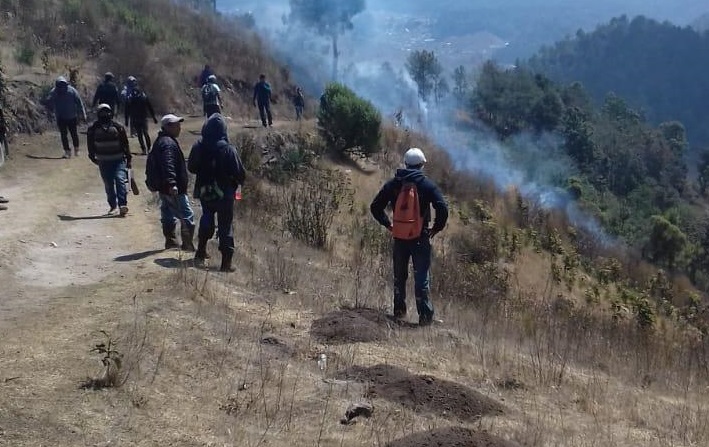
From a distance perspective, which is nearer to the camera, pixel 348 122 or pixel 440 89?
pixel 348 122

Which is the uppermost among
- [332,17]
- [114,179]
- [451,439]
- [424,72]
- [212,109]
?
[332,17]

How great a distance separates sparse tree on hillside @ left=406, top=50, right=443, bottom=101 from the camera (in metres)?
70.1

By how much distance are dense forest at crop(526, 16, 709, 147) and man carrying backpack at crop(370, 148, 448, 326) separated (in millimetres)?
116975

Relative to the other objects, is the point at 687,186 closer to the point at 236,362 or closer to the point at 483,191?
the point at 483,191

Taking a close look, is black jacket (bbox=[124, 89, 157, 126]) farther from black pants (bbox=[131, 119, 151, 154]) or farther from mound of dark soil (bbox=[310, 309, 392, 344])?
mound of dark soil (bbox=[310, 309, 392, 344])

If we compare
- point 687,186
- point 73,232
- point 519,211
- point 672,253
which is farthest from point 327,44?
point 73,232

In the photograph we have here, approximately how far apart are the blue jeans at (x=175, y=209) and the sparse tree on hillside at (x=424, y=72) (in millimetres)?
62904

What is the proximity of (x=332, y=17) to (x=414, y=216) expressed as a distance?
2488 inches

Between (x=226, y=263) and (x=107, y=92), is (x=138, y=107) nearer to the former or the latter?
(x=107, y=92)

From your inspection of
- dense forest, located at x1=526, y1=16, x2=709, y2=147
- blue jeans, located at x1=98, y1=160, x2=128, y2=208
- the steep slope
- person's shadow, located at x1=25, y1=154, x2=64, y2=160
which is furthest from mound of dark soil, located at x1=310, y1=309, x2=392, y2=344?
dense forest, located at x1=526, y1=16, x2=709, y2=147

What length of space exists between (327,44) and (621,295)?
5525 cm

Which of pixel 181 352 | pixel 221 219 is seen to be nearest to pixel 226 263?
pixel 221 219

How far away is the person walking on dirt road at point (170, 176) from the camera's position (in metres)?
7.90

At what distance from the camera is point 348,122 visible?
21.8 m
